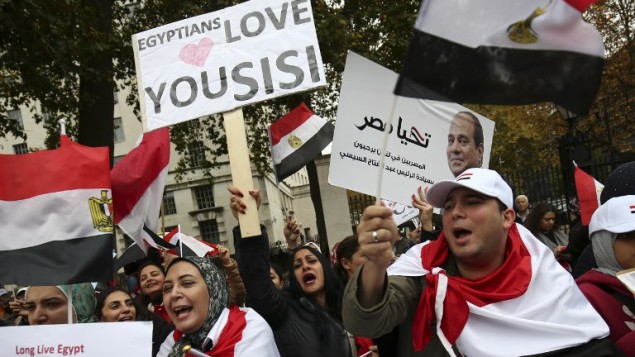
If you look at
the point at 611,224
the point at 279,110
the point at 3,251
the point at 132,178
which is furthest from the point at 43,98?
the point at 611,224

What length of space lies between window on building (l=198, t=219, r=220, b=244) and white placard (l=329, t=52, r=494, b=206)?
44877 millimetres

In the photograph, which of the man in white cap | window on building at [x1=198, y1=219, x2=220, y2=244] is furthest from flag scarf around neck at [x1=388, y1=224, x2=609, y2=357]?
window on building at [x1=198, y1=219, x2=220, y2=244]

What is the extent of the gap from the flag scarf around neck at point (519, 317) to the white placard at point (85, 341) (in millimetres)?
1353

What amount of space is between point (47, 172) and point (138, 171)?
1282 mm

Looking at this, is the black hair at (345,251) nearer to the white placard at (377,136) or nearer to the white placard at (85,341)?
the white placard at (377,136)

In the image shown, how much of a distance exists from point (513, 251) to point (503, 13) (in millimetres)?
908

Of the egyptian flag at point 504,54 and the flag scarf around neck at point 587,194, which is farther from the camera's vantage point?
the flag scarf around neck at point 587,194

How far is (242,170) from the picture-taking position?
3965 millimetres

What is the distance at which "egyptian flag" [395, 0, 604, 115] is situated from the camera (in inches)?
91.0

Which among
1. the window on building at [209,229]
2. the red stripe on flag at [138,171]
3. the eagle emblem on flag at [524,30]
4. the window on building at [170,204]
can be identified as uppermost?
the window on building at [170,204]

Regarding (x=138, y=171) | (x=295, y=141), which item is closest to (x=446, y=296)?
(x=138, y=171)

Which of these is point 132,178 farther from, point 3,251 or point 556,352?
point 556,352

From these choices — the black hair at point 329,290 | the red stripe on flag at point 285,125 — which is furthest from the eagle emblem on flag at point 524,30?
the red stripe on flag at point 285,125

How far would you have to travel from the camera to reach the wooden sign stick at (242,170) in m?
3.83
